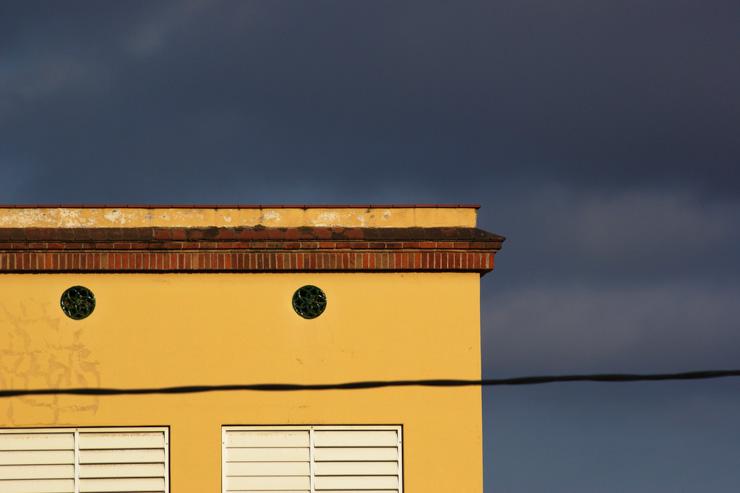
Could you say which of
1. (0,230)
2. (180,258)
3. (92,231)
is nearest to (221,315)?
(180,258)

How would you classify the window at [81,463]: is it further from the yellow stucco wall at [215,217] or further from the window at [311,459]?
the yellow stucco wall at [215,217]

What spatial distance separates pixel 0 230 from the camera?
Answer: 19.7 metres

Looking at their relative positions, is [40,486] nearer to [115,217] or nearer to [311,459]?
[311,459]

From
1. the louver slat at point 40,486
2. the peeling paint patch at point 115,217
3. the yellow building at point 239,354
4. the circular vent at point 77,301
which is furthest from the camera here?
the peeling paint patch at point 115,217

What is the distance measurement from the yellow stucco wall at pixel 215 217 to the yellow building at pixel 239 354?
188 millimetres

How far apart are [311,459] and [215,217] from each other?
381cm

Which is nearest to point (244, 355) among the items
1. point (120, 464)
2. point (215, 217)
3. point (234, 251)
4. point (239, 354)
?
point (239, 354)

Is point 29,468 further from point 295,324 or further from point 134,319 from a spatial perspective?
point 295,324

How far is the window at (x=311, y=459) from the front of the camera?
19.1 m

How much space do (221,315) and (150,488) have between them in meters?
2.63

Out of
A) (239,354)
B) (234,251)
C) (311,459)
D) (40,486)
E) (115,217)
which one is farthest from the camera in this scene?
(115,217)

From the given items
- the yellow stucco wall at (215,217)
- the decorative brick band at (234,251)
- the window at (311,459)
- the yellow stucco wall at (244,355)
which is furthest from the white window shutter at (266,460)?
the yellow stucco wall at (215,217)

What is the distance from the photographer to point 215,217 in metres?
20.0

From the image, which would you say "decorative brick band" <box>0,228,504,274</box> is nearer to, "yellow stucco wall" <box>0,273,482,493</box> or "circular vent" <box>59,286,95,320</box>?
"yellow stucco wall" <box>0,273,482,493</box>
